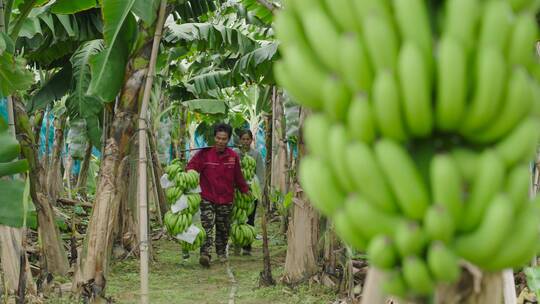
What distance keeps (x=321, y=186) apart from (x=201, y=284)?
5392 millimetres

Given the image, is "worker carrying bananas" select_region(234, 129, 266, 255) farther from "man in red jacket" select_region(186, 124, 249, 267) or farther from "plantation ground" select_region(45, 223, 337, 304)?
"man in red jacket" select_region(186, 124, 249, 267)

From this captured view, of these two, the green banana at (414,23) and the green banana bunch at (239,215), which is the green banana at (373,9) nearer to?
the green banana at (414,23)

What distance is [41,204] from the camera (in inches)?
212

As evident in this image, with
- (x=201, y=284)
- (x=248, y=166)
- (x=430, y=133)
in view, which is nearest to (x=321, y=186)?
(x=430, y=133)

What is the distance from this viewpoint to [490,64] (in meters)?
0.91

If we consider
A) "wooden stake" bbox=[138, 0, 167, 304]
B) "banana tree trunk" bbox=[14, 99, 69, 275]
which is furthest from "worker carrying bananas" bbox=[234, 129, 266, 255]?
"wooden stake" bbox=[138, 0, 167, 304]

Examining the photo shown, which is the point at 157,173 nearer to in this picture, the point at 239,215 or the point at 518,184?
the point at 239,215

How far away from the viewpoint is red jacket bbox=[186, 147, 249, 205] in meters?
7.29

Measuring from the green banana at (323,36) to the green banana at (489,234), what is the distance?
0.28 m

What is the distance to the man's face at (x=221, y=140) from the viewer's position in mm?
7098

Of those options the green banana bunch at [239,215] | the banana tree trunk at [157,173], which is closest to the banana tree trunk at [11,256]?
the green banana bunch at [239,215]

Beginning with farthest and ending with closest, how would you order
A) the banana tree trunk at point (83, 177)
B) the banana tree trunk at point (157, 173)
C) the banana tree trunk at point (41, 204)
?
1. the banana tree trunk at point (83, 177)
2. the banana tree trunk at point (157, 173)
3. the banana tree trunk at point (41, 204)

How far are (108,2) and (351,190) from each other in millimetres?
3224

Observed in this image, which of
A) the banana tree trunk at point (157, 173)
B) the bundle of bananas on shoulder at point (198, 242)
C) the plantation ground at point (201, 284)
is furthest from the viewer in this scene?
the banana tree trunk at point (157, 173)
